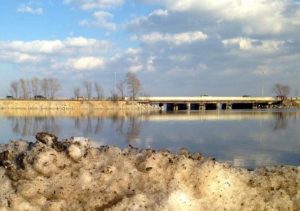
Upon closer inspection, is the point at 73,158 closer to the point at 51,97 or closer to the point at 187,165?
the point at 187,165

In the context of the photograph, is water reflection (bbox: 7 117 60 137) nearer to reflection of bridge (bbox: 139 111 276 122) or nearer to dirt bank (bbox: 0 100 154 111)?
reflection of bridge (bbox: 139 111 276 122)

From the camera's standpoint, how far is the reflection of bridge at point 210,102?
169 meters

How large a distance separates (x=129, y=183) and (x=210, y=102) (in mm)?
171112

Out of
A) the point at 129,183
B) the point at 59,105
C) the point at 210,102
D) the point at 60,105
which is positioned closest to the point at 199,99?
the point at 210,102

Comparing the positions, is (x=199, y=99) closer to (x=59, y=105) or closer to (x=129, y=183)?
(x=59, y=105)

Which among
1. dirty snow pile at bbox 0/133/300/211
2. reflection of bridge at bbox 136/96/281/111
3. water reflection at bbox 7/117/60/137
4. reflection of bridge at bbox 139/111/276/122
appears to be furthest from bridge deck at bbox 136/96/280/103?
dirty snow pile at bbox 0/133/300/211

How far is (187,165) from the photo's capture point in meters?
7.20

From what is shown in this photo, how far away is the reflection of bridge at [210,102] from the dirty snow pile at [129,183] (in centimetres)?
15890

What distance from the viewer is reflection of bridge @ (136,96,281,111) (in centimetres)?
16900

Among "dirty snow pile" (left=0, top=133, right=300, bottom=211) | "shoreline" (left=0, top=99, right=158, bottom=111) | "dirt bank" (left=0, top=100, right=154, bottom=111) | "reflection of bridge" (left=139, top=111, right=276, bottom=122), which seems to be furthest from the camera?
"dirt bank" (left=0, top=100, right=154, bottom=111)

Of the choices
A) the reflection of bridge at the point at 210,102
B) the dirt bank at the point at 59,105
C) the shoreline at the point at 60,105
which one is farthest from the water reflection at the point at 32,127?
the reflection of bridge at the point at 210,102

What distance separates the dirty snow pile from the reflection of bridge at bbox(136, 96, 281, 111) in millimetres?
158903

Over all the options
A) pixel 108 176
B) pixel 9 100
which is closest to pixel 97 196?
pixel 108 176

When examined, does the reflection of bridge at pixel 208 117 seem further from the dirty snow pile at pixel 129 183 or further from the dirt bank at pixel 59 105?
the dirty snow pile at pixel 129 183
